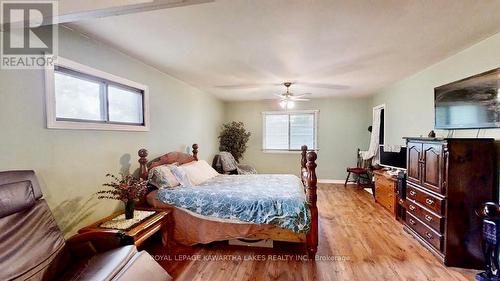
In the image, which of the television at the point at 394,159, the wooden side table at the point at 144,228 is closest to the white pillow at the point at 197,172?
the wooden side table at the point at 144,228

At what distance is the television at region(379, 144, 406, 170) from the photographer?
4039 millimetres

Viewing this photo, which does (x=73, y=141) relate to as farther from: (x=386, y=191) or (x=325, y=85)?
(x=386, y=191)

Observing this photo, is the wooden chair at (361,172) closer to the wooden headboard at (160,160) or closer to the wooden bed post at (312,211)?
the wooden bed post at (312,211)

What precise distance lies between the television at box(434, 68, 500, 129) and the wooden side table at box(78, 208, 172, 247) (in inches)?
141

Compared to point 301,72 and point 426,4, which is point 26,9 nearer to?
point 426,4

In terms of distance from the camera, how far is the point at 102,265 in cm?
159

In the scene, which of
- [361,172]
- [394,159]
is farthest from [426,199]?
[361,172]

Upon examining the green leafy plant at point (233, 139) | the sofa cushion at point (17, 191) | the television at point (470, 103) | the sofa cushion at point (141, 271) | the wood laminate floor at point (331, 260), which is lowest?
the wood laminate floor at point (331, 260)

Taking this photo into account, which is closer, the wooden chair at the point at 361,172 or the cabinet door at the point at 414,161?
the cabinet door at the point at 414,161

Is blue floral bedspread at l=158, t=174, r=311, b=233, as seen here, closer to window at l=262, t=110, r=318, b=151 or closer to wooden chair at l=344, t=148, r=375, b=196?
wooden chair at l=344, t=148, r=375, b=196

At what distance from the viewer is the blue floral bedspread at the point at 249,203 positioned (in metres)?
2.57

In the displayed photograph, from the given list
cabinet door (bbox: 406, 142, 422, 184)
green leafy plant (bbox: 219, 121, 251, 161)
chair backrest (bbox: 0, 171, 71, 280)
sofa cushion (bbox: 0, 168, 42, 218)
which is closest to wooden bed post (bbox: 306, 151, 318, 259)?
cabinet door (bbox: 406, 142, 422, 184)

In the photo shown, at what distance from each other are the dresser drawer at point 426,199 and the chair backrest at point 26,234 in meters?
3.50

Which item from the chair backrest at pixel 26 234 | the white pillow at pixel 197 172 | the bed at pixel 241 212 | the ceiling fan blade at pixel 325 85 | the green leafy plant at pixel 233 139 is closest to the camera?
the chair backrest at pixel 26 234
